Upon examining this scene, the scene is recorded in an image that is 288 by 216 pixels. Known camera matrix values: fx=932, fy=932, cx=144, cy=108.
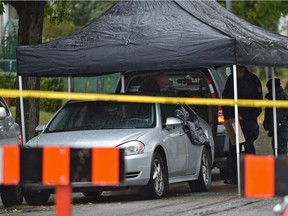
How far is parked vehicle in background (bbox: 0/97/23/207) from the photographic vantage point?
12.0 metres

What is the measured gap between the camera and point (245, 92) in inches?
591

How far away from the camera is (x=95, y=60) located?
539 inches

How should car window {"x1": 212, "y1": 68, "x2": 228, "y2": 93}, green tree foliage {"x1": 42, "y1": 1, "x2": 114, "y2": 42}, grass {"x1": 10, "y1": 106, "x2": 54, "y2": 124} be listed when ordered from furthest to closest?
1. green tree foliage {"x1": 42, "y1": 1, "x2": 114, "y2": 42}
2. grass {"x1": 10, "y1": 106, "x2": 54, "y2": 124}
3. car window {"x1": 212, "y1": 68, "x2": 228, "y2": 93}

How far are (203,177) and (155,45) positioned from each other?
2252mm

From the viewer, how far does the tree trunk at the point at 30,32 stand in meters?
17.3

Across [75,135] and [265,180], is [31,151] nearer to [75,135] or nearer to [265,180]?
[265,180]

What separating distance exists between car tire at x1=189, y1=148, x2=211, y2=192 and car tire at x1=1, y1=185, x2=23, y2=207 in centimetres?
297

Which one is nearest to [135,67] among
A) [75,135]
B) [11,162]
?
[75,135]

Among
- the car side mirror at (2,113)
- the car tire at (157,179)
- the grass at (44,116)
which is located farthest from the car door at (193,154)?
the grass at (44,116)

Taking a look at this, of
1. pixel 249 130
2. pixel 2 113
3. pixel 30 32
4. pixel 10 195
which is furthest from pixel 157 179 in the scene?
pixel 30 32

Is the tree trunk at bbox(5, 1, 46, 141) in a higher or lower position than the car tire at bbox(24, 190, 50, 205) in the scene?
higher

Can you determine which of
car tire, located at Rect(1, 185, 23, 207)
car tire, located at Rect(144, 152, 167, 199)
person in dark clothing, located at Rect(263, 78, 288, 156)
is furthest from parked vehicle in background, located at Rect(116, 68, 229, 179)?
car tire, located at Rect(1, 185, 23, 207)

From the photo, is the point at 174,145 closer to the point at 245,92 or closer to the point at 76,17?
the point at 245,92

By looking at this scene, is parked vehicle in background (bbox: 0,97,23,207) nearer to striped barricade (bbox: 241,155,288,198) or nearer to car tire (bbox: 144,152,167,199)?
car tire (bbox: 144,152,167,199)
